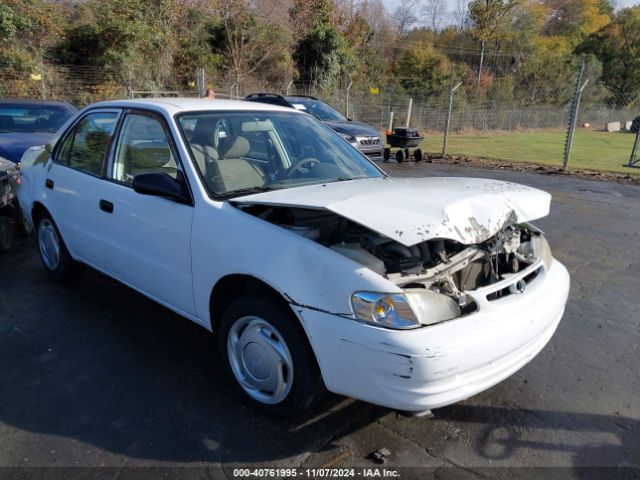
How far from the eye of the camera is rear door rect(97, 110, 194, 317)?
3.08 meters

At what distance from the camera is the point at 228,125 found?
3.56m

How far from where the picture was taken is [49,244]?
472 cm

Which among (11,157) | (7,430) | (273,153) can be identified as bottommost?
(7,430)

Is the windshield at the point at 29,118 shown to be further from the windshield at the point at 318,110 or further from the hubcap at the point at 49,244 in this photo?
the windshield at the point at 318,110

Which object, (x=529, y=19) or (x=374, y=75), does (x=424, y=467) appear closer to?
(x=374, y=75)

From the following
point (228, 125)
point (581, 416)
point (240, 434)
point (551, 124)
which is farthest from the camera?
point (551, 124)

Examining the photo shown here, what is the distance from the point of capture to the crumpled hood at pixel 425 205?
2324 mm

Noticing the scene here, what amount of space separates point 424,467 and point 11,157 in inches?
283

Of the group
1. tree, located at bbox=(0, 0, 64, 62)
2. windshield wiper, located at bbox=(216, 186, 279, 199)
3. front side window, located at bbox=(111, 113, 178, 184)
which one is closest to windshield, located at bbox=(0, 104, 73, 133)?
front side window, located at bbox=(111, 113, 178, 184)

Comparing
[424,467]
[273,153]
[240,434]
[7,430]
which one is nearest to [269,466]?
[240,434]

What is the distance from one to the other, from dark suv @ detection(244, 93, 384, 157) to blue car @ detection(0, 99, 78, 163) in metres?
4.81

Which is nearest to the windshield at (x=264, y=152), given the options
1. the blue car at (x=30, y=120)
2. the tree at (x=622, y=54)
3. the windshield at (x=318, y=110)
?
the blue car at (x=30, y=120)

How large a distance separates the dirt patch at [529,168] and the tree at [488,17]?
3689 centimetres

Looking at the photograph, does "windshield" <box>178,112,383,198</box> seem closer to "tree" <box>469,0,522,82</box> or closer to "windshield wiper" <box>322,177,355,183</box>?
"windshield wiper" <box>322,177,355,183</box>
